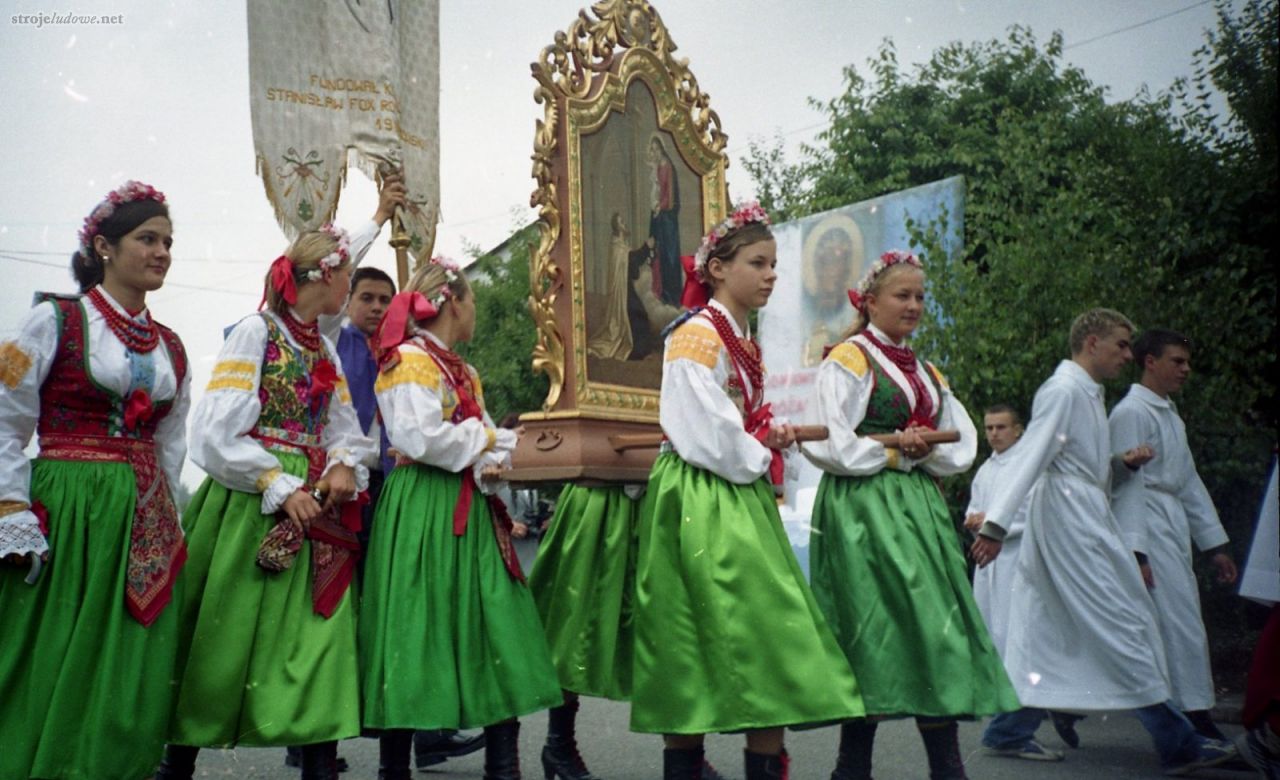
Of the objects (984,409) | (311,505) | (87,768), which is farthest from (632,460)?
(984,409)

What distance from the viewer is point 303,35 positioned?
6840mm

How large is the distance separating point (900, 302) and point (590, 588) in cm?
184

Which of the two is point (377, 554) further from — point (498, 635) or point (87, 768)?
point (87, 768)

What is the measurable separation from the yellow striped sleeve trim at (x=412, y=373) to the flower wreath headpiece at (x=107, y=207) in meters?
1.07

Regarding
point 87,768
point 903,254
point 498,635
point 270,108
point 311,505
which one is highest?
point 270,108

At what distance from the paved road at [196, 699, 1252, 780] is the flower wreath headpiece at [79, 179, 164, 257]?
257 cm

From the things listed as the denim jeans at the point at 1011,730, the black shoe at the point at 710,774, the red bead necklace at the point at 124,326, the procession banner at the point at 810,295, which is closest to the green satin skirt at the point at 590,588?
the black shoe at the point at 710,774

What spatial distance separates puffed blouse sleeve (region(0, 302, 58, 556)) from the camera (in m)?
4.27

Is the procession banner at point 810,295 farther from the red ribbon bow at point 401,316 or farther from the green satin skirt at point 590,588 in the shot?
the red ribbon bow at point 401,316

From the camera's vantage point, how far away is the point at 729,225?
211 inches

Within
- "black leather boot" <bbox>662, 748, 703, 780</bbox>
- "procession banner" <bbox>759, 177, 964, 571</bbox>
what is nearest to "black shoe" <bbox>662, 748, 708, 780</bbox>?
"black leather boot" <bbox>662, 748, 703, 780</bbox>

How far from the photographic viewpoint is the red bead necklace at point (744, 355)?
16.9ft

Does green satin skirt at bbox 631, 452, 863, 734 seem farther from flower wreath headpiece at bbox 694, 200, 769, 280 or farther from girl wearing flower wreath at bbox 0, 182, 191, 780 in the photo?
girl wearing flower wreath at bbox 0, 182, 191, 780

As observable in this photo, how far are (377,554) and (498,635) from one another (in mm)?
549
